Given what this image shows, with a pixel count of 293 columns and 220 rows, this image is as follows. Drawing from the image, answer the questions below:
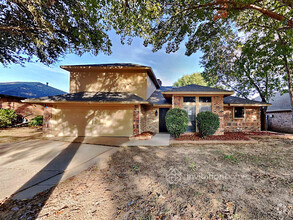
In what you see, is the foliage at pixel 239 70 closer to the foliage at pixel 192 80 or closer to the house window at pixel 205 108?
the house window at pixel 205 108

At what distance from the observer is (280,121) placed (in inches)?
499

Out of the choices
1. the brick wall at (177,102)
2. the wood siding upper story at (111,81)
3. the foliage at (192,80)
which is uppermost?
the foliage at (192,80)

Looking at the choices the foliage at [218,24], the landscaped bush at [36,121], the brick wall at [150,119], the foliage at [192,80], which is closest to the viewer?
the foliage at [218,24]

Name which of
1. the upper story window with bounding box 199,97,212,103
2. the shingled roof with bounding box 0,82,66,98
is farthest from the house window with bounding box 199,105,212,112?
the shingled roof with bounding box 0,82,66,98

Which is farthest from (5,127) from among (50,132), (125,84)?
(125,84)

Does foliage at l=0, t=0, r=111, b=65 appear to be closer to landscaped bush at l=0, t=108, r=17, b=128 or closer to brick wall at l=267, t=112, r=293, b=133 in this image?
landscaped bush at l=0, t=108, r=17, b=128

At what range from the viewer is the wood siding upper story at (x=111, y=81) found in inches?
346

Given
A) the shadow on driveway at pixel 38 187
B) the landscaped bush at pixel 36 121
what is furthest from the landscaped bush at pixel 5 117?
the shadow on driveway at pixel 38 187

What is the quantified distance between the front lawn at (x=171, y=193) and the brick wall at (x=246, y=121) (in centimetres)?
612

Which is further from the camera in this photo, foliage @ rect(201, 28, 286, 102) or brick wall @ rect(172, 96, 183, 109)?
foliage @ rect(201, 28, 286, 102)

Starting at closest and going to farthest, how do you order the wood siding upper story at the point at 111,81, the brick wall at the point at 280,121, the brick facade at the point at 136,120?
the brick facade at the point at 136,120, the wood siding upper story at the point at 111,81, the brick wall at the point at 280,121

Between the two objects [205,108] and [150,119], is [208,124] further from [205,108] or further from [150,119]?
[150,119]

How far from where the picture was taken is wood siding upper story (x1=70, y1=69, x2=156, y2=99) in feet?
28.9

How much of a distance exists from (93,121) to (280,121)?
19504 millimetres
